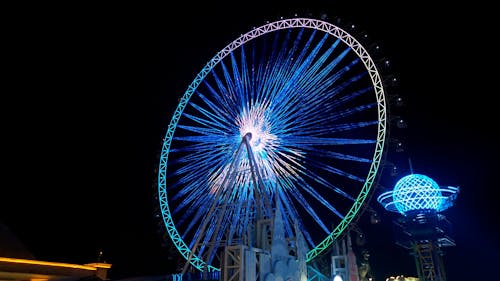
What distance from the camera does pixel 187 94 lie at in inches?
966

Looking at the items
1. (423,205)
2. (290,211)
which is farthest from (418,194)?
(290,211)

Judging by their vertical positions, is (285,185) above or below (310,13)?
below

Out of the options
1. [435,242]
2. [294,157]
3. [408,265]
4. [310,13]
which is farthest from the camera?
[408,265]

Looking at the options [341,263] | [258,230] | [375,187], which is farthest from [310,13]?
[341,263]

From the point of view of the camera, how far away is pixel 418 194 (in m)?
24.3

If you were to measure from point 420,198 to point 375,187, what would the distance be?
7710 mm

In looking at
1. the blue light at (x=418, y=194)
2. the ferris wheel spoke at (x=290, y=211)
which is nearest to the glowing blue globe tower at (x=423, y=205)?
the blue light at (x=418, y=194)

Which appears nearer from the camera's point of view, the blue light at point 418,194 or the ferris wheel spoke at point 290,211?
the ferris wheel spoke at point 290,211

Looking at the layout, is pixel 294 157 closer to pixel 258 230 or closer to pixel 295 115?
pixel 295 115

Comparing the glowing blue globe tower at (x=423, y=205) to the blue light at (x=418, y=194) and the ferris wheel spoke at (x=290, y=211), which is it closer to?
the blue light at (x=418, y=194)

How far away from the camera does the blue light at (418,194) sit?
24.2 m

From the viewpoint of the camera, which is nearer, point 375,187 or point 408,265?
point 375,187

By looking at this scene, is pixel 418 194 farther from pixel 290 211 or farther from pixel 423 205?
pixel 290 211

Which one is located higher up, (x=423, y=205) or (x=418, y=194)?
(x=418, y=194)
